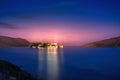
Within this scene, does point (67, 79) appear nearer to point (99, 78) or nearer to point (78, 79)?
point (78, 79)

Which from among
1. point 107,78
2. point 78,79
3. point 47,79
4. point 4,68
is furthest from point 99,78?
point 4,68

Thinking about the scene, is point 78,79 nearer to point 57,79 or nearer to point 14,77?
point 57,79

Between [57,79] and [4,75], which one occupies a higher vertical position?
[4,75]

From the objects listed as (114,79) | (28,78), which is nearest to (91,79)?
(114,79)

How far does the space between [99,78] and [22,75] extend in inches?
698

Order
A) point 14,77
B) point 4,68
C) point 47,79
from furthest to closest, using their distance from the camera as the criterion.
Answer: point 47,79 → point 4,68 → point 14,77

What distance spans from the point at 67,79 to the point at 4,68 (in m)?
13.6

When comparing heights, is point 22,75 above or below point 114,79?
above

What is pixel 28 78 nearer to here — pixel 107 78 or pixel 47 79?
pixel 47 79

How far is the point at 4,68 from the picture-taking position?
1035 inches

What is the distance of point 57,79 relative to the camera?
34.8 meters

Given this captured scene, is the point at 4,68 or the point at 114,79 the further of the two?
the point at 114,79

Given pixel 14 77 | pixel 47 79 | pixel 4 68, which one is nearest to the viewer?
pixel 14 77

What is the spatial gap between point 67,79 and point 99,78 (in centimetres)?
653
